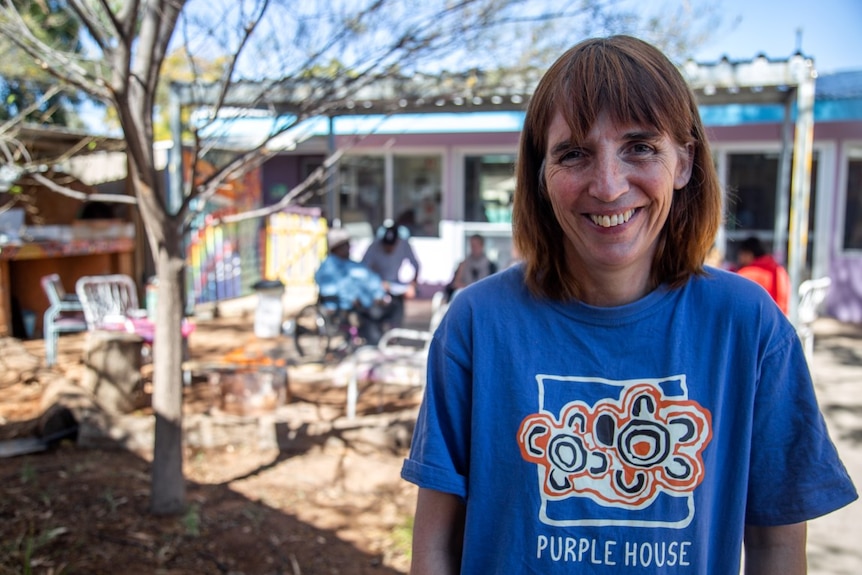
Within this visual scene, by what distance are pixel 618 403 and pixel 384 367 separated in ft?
18.4

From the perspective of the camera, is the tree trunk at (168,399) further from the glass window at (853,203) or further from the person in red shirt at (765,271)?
the glass window at (853,203)

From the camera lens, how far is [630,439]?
48.3 inches

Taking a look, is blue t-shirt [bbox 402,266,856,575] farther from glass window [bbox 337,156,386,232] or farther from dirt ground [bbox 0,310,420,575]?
glass window [bbox 337,156,386,232]

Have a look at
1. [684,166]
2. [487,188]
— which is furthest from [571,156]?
[487,188]

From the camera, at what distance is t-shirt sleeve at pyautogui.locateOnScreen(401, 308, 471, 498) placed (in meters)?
1.25

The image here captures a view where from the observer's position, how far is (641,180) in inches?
48.8

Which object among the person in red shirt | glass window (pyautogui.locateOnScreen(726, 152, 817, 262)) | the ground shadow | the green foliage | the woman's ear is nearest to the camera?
the woman's ear

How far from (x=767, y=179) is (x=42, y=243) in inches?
417

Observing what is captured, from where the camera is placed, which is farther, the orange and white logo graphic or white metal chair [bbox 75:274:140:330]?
white metal chair [bbox 75:274:140:330]

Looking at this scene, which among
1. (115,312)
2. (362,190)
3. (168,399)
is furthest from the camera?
(362,190)

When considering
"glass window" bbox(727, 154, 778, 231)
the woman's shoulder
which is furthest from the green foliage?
"glass window" bbox(727, 154, 778, 231)

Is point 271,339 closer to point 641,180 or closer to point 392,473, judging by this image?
point 392,473

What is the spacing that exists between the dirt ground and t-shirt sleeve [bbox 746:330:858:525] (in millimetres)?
Result: 2691

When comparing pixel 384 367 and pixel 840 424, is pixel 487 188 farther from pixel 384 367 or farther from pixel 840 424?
pixel 840 424
